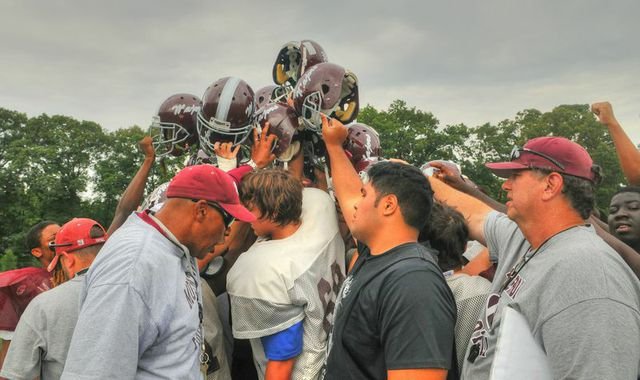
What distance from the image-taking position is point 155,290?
2.65m

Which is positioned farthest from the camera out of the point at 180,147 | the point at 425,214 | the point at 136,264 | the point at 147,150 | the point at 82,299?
the point at 147,150

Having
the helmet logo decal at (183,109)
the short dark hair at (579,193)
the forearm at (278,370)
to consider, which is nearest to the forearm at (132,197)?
the helmet logo decal at (183,109)

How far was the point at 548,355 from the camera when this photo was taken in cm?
248

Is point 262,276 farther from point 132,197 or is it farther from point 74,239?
point 132,197

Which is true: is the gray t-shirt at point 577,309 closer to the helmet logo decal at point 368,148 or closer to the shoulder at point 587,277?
the shoulder at point 587,277

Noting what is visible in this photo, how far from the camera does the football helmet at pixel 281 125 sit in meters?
4.54

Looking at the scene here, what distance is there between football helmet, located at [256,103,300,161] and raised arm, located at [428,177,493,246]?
4.16ft

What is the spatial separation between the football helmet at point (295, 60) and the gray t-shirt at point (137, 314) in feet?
9.22

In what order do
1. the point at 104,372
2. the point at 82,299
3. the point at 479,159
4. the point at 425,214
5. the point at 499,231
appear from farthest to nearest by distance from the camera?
the point at 479,159 < the point at 499,231 < the point at 425,214 < the point at 82,299 < the point at 104,372

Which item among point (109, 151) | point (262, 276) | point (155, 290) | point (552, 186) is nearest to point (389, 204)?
point (552, 186)

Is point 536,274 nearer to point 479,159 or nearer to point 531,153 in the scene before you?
point 531,153

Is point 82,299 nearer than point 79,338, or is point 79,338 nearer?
point 79,338

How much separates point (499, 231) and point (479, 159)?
159 feet

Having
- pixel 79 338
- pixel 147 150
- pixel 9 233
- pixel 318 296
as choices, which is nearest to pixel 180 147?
pixel 147 150
